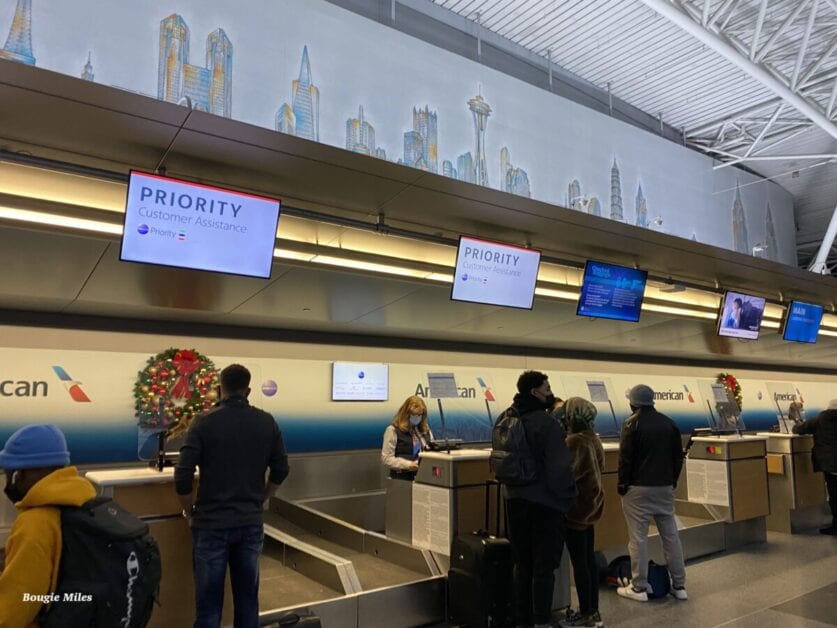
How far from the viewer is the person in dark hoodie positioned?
3.63 metres

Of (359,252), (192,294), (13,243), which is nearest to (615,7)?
(359,252)

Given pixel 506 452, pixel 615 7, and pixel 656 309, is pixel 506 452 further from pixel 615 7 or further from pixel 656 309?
pixel 615 7

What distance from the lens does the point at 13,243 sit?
13.8ft

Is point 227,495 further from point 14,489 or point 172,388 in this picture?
point 172,388

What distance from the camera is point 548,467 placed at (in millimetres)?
3645

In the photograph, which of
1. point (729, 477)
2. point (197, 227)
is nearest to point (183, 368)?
point (197, 227)

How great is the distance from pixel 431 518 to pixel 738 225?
11.6m

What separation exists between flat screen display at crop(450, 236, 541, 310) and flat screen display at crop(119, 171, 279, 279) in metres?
1.62

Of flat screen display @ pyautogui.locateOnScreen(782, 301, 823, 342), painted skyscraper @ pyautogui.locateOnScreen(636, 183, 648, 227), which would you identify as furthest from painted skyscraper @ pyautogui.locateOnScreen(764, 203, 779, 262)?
flat screen display @ pyautogui.locateOnScreen(782, 301, 823, 342)

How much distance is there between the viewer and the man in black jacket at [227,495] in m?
2.98

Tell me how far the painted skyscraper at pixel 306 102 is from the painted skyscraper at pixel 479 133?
257 cm

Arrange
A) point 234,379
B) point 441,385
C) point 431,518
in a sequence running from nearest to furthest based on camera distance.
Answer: point 234,379, point 431,518, point 441,385

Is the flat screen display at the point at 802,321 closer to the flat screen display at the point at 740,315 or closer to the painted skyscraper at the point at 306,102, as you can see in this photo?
the flat screen display at the point at 740,315

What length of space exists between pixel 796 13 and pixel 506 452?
8.32 metres
